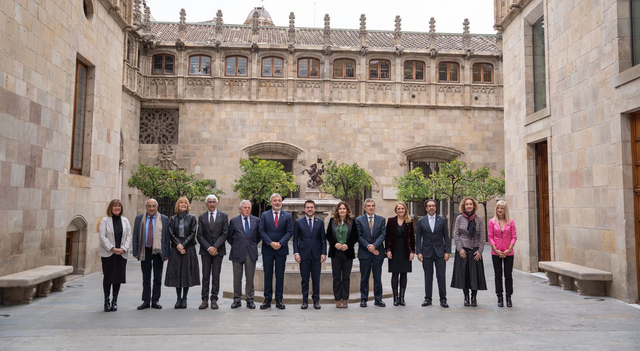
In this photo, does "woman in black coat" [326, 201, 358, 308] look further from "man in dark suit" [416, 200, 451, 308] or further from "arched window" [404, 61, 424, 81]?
"arched window" [404, 61, 424, 81]

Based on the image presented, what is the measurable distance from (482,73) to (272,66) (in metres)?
10.6

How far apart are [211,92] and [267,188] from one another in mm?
6806

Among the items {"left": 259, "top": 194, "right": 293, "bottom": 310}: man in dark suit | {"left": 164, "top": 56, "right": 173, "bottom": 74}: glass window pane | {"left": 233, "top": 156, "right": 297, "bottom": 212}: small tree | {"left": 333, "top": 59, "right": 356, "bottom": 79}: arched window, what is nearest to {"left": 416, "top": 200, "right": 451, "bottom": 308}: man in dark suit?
{"left": 259, "top": 194, "right": 293, "bottom": 310}: man in dark suit

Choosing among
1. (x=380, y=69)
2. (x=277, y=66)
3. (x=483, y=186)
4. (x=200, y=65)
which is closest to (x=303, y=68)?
(x=277, y=66)

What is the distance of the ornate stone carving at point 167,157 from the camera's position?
76.8 feet

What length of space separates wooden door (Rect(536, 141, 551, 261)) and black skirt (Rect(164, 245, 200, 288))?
8681 millimetres

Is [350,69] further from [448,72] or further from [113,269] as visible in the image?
[113,269]

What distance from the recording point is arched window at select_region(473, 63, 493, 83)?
25078 millimetres

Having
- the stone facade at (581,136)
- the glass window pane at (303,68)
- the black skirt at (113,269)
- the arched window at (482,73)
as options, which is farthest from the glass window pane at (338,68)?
the black skirt at (113,269)

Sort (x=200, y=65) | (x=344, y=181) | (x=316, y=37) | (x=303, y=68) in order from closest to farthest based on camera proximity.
Result: (x=344, y=181) → (x=200, y=65) → (x=303, y=68) → (x=316, y=37)

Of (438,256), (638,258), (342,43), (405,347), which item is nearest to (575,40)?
(638,258)

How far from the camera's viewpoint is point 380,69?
971 inches

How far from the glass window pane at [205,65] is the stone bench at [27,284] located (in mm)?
16504

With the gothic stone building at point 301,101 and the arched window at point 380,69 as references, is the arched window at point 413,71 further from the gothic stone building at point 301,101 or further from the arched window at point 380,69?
the arched window at point 380,69
